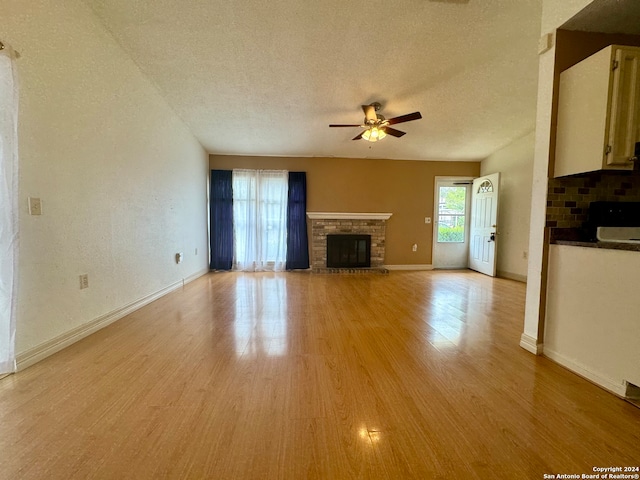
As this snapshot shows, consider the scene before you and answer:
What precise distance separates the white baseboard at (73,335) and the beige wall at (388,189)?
11.5 ft

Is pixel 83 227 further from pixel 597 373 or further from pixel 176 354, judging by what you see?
pixel 597 373

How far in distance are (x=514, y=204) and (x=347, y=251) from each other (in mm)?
3283

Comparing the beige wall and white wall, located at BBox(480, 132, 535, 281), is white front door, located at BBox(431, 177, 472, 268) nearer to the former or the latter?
the beige wall

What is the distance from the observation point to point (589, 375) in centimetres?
159

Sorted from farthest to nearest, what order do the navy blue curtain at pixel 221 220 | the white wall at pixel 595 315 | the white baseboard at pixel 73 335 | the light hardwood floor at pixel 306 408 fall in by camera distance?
the navy blue curtain at pixel 221 220, the white baseboard at pixel 73 335, the white wall at pixel 595 315, the light hardwood floor at pixel 306 408

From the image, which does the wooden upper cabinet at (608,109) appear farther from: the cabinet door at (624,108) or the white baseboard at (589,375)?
the white baseboard at (589,375)

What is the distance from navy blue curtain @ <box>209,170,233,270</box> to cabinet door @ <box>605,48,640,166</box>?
5.23 meters

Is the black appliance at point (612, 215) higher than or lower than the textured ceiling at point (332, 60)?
lower

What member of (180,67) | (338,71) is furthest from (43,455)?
(338,71)

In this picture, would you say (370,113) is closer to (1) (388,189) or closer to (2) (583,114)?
(2) (583,114)

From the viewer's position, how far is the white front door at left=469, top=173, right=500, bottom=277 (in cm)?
486

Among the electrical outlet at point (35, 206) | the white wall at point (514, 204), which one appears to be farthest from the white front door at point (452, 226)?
the electrical outlet at point (35, 206)

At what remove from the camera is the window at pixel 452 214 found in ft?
18.9

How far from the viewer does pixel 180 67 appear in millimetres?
2898
